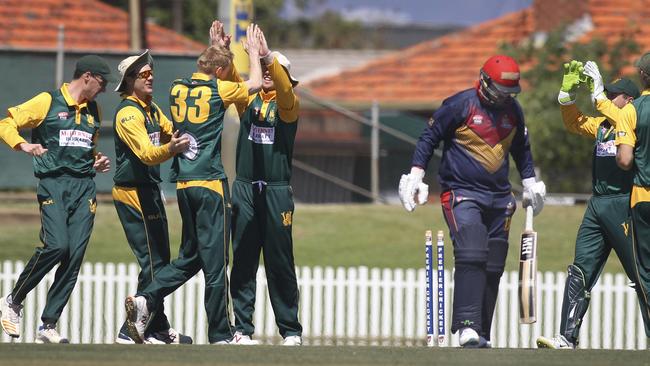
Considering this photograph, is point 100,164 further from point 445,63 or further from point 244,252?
point 445,63

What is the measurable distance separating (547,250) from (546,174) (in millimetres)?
4759

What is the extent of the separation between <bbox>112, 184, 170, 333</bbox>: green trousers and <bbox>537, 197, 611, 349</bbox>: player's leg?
289 cm

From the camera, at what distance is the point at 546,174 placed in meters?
22.4

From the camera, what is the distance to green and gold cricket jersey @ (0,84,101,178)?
34.6ft

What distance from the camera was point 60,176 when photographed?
1057 centimetres

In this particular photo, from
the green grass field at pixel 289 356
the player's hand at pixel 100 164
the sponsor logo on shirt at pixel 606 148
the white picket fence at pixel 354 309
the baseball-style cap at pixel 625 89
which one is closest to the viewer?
the green grass field at pixel 289 356

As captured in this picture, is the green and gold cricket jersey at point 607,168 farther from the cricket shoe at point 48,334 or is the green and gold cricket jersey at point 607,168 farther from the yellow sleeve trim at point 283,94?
the cricket shoe at point 48,334

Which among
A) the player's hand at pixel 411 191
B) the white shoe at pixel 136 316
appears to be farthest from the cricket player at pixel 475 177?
the white shoe at pixel 136 316

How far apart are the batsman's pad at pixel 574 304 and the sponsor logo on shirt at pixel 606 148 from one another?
2.85 feet

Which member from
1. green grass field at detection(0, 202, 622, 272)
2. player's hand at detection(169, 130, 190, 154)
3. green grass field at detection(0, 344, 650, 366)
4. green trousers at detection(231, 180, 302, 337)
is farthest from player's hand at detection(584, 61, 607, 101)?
green grass field at detection(0, 202, 622, 272)

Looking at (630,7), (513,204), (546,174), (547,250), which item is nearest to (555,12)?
(630,7)

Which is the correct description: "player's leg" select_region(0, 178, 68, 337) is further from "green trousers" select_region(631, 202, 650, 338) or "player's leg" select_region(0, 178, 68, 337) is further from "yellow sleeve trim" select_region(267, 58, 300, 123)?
"green trousers" select_region(631, 202, 650, 338)

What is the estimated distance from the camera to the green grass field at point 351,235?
56.6 ft

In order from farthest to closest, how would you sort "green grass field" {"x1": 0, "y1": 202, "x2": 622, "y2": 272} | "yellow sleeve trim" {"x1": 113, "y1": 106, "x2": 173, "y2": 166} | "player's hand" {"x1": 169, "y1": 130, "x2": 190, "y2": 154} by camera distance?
1. "green grass field" {"x1": 0, "y1": 202, "x2": 622, "y2": 272}
2. "yellow sleeve trim" {"x1": 113, "y1": 106, "x2": 173, "y2": 166}
3. "player's hand" {"x1": 169, "y1": 130, "x2": 190, "y2": 154}
